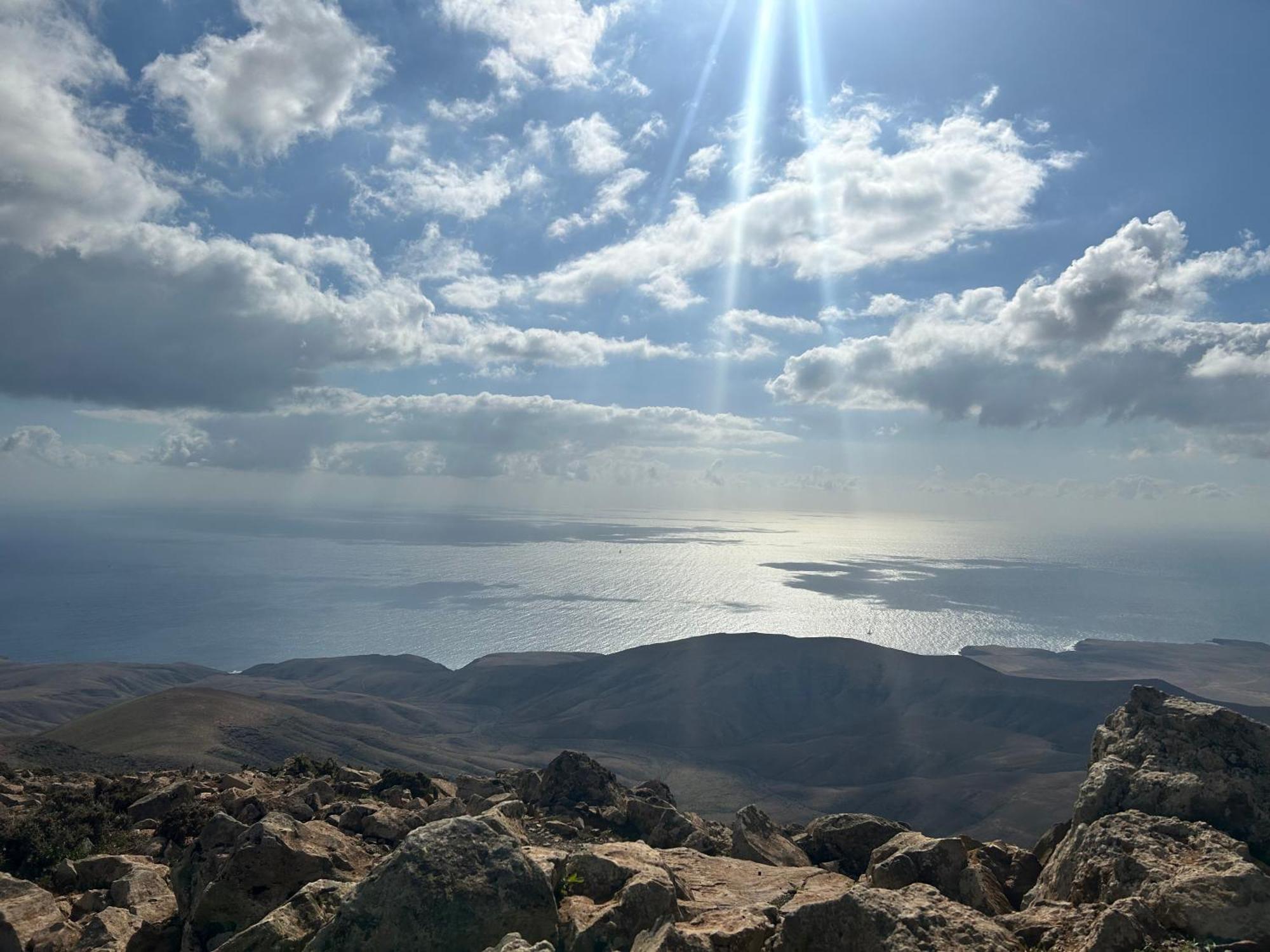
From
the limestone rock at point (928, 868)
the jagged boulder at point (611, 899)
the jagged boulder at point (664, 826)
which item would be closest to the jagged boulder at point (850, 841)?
the jagged boulder at point (664, 826)

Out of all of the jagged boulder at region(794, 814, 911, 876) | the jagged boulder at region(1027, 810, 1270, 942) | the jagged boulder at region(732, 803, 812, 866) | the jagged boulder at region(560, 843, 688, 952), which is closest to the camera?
the jagged boulder at region(1027, 810, 1270, 942)

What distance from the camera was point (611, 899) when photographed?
8422mm

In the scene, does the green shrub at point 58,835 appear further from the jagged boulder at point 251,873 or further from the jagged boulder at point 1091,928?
the jagged boulder at point 1091,928

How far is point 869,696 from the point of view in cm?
14038

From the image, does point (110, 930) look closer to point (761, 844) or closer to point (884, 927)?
point (884, 927)

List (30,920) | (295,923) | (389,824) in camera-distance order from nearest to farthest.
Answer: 1. (295,923)
2. (30,920)
3. (389,824)

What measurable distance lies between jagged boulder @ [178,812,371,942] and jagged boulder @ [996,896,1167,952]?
27.6ft

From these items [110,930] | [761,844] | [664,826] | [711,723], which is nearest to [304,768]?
[664,826]

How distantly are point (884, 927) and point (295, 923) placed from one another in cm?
576

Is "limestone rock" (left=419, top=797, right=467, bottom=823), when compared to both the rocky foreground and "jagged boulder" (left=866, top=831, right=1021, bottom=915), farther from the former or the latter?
"jagged boulder" (left=866, top=831, right=1021, bottom=915)

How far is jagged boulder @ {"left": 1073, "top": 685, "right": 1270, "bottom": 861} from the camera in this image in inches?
349

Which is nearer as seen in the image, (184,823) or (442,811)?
(184,823)

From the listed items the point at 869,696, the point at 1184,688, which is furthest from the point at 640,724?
the point at 1184,688

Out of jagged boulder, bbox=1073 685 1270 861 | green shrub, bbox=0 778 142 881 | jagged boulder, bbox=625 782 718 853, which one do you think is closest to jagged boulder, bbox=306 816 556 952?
jagged boulder, bbox=1073 685 1270 861
